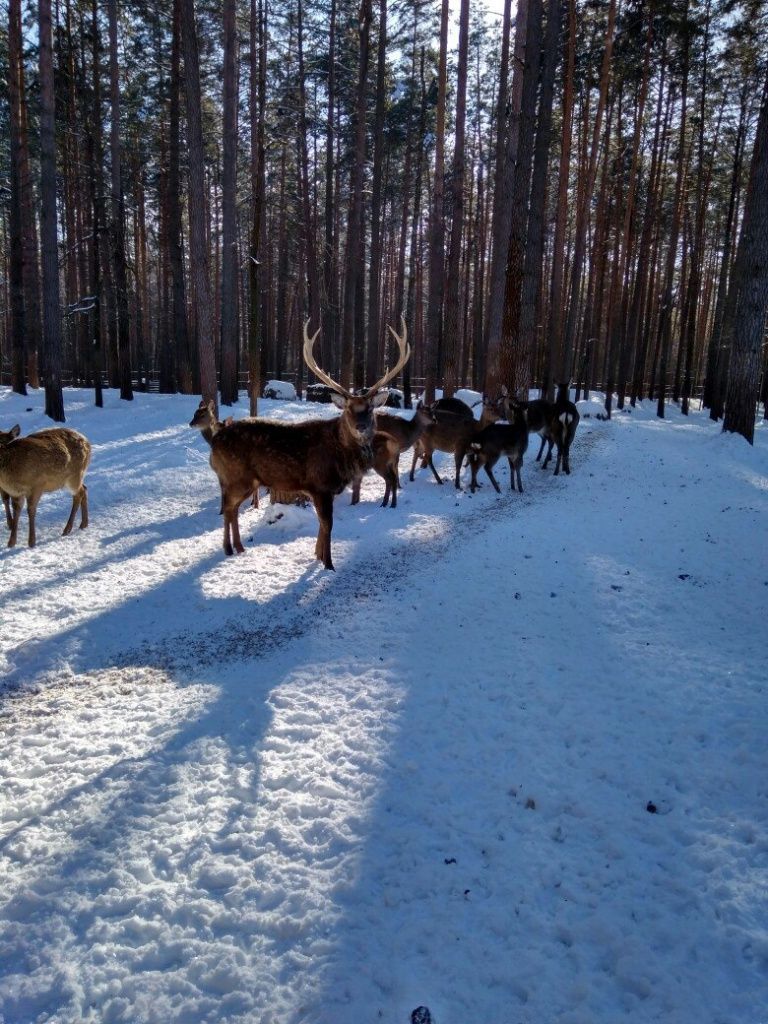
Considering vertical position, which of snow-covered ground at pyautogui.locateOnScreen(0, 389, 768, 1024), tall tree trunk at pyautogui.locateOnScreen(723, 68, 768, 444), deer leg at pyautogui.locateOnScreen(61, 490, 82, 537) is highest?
tall tree trunk at pyautogui.locateOnScreen(723, 68, 768, 444)

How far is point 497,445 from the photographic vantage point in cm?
1052

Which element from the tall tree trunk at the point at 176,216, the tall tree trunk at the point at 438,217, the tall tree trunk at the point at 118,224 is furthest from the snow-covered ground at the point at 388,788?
the tall tree trunk at the point at 176,216

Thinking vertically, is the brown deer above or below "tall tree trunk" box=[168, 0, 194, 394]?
below

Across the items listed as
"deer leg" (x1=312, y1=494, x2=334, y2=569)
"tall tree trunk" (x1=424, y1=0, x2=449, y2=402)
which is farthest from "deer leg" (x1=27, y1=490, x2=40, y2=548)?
"tall tree trunk" (x1=424, y1=0, x2=449, y2=402)

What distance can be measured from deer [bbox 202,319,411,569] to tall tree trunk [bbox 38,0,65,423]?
10.5m

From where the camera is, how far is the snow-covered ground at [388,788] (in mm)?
2234

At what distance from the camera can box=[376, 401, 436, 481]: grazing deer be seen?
34.0 feet

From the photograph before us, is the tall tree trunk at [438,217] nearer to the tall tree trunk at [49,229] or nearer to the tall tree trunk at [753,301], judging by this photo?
the tall tree trunk at [753,301]

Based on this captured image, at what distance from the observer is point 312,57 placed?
925 inches

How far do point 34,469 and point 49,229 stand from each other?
1022 cm

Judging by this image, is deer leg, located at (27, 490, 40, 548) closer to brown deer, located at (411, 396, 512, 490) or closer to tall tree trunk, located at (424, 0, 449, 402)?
brown deer, located at (411, 396, 512, 490)

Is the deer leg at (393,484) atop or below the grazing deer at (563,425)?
below

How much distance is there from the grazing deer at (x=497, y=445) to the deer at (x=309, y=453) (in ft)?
12.1

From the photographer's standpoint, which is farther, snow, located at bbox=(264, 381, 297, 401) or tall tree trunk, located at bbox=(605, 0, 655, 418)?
snow, located at bbox=(264, 381, 297, 401)
